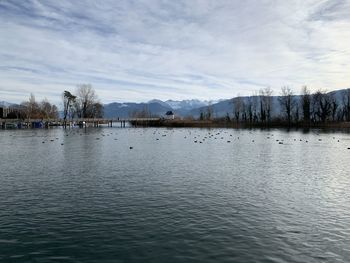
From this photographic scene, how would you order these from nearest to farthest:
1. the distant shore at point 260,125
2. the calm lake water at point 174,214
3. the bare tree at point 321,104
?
the calm lake water at point 174,214, the distant shore at point 260,125, the bare tree at point 321,104

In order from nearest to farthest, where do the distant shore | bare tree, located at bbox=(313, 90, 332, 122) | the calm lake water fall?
the calm lake water, the distant shore, bare tree, located at bbox=(313, 90, 332, 122)

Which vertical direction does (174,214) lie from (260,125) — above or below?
below

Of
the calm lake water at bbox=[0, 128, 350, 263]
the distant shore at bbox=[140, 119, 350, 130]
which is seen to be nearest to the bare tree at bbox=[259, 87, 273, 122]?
the distant shore at bbox=[140, 119, 350, 130]

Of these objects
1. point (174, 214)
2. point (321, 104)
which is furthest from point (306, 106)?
point (174, 214)

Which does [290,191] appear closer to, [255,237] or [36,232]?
[255,237]

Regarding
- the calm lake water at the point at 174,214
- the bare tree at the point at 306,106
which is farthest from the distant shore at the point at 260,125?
the calm lake water at the point at 174,214

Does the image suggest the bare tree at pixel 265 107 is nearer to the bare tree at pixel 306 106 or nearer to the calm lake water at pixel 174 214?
the bare tree at pixel 306 106

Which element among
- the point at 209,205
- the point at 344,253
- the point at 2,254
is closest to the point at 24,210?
the point at 2,254

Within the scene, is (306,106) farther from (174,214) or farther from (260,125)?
(174,214)

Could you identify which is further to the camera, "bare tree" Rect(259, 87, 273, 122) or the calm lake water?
"bare tree" Rect(259, 87, 273, 122)

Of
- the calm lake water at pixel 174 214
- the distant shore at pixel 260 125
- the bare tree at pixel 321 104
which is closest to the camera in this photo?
the calm lake water at pixel 174 214

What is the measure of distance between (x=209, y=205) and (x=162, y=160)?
2252 centimetres

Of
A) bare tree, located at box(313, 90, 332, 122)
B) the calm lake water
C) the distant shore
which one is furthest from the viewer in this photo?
bare tree, located at box(313, 90, 332, 122)

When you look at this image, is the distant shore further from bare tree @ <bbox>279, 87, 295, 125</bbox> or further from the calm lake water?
the calm lake water
